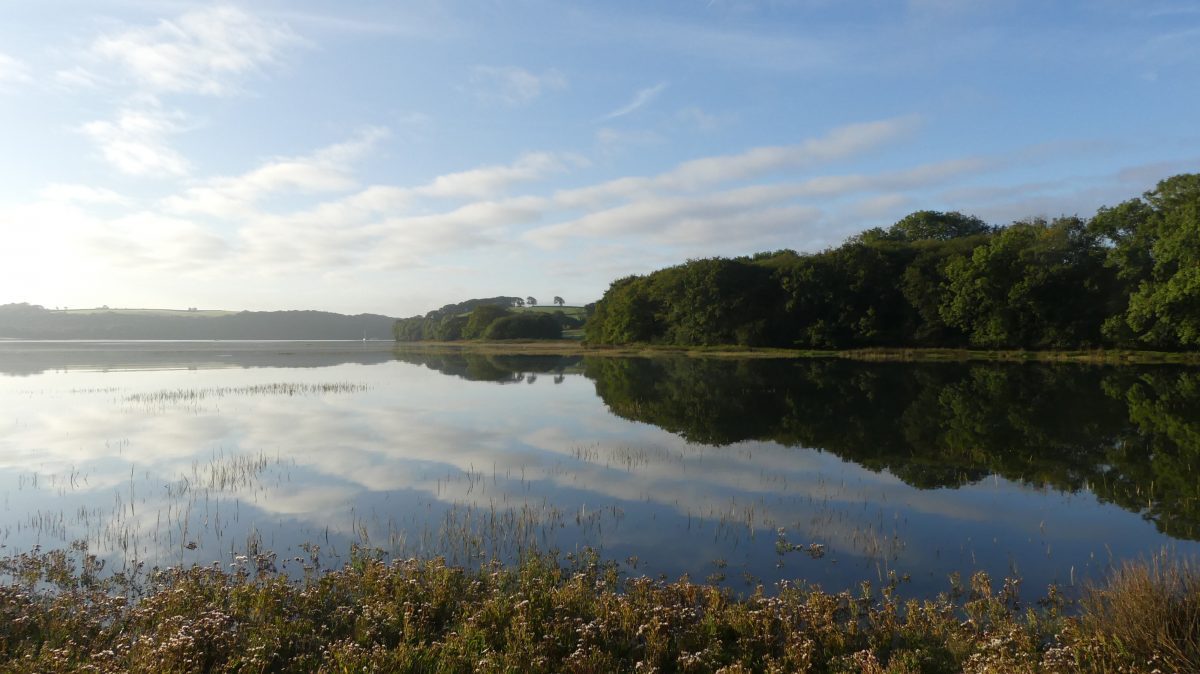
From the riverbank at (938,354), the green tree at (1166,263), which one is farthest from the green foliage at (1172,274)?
the riverbank at (938,354)

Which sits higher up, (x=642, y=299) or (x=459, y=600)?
(x=642, y=299)

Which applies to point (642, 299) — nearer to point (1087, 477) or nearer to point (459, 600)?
point (1087, 477)

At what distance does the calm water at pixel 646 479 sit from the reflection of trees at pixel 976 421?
0.49 ft

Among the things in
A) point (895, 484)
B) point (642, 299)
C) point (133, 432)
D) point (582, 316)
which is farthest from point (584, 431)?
point (582, 316)

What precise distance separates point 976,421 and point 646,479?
17.2 metres

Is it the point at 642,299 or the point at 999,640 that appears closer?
the point at 999,640

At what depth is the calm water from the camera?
1250 centimetres

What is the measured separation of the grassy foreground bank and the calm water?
1.56m

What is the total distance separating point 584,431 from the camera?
27469 millimetres

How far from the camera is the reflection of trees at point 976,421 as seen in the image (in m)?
18.3

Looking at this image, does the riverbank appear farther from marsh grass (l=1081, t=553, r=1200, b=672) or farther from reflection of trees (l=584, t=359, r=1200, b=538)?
marsh grass (l=1081, t=553, r=1200, b=672)

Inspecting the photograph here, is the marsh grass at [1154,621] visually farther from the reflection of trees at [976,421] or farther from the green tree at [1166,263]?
the green tree at [1166,263]

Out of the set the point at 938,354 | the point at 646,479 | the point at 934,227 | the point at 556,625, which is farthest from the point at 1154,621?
the point at 934,227

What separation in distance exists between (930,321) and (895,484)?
73318 mm
